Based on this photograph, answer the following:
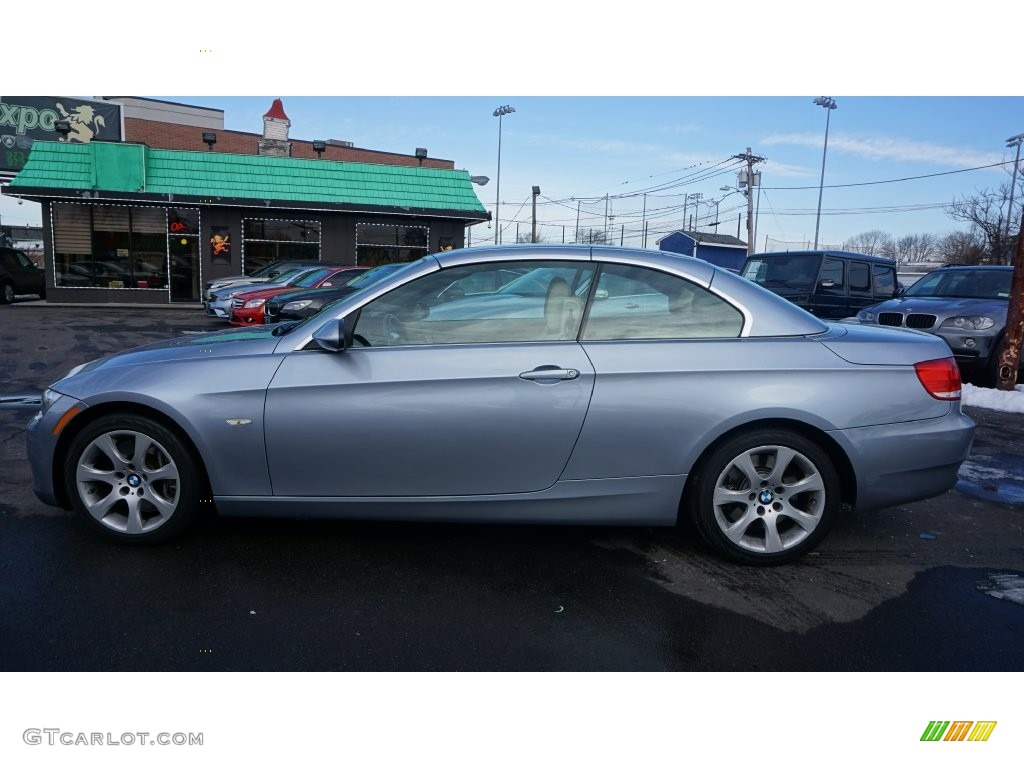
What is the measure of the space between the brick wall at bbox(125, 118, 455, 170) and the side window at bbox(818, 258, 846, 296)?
96.5 ft

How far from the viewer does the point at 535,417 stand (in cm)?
346

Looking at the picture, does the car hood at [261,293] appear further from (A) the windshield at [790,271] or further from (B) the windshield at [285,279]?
(A) the windshield at [790,271]

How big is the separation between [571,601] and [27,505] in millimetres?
3308

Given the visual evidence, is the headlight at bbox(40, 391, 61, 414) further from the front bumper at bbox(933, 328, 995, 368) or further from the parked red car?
the parked red car

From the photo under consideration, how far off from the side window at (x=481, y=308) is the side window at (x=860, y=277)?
37.6 ft

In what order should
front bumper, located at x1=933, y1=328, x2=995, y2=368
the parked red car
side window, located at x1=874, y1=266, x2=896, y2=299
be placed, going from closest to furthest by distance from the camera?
front bumper, located at x1=933, y1=328, x2=995, y2=368 → side window, located at x1=874, y1=266, x2=896, y2=299 → the parked red car

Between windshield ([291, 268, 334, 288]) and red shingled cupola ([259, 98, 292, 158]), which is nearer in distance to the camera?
windshield ([291, 268, 334, 288])

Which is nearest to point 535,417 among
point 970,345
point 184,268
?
point 970,345

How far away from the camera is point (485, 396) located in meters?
3.45

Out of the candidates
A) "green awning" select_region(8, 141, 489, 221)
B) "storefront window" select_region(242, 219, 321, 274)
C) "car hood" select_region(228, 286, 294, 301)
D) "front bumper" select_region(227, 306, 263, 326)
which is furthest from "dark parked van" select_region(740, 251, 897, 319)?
"storefront window" select_region(242, 219, 321, 274)

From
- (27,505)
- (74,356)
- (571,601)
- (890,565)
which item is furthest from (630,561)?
(74,356)

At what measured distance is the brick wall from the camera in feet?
132

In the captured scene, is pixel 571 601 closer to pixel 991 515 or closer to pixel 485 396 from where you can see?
pixel 485 396
